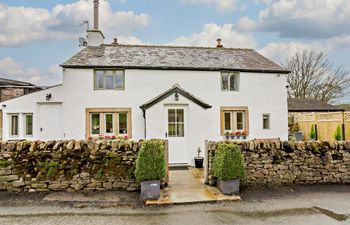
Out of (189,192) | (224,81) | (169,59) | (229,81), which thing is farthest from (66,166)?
(229,81)

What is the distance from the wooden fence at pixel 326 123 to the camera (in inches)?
656

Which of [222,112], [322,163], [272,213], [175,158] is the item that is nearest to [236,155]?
[272,213]

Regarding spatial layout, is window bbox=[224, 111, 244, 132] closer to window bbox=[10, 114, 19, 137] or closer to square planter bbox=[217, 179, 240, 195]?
square planter bbox=[217, 179, 240, 195]

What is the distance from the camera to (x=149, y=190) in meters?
6.54

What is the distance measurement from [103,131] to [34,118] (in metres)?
3.92

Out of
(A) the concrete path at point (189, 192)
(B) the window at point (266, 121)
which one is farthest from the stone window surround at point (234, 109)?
(A) the concrete path at point (189, 192)

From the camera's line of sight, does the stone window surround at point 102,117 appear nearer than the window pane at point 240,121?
Yes

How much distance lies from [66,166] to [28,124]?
886 centimetres

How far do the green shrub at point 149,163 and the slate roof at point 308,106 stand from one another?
23.2 m

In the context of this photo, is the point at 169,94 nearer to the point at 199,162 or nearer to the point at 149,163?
the point at 199,162

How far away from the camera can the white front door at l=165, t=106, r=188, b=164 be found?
11.5 meters

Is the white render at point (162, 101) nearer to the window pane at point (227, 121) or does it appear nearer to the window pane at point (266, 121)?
the window pane at point (266, 121)

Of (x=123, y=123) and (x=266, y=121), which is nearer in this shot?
(x=123, y=123)

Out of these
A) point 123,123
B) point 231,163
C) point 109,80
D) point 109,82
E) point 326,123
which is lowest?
point 231,163
